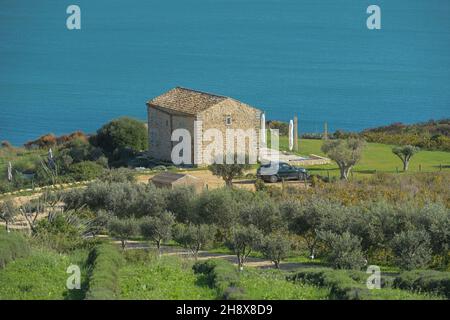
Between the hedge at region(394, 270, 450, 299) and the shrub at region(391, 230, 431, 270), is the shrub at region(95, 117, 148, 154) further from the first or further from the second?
the hedge at region(394, 270, 450, 299)

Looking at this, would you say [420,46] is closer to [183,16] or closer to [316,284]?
[183,16]

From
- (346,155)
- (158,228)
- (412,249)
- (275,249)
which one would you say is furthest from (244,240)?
Answer: (346,155)

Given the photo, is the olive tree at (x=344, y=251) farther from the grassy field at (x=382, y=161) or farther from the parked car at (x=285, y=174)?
the grassy field at (x=382, y=161)

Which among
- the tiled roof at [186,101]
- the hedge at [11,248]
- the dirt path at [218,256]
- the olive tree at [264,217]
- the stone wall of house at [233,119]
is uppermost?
the tiled roof at [186,101]

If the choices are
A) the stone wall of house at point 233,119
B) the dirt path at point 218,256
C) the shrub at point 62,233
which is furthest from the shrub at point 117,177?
the shrub at point 62,233

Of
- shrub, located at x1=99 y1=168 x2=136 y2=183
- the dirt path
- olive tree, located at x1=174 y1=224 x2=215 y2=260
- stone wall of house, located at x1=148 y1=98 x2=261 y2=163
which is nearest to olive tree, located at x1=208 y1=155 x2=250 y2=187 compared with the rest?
shrub, located at x1=99 y1=168 x2=136 y2=183

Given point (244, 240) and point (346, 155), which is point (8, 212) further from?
point (346, 155)
